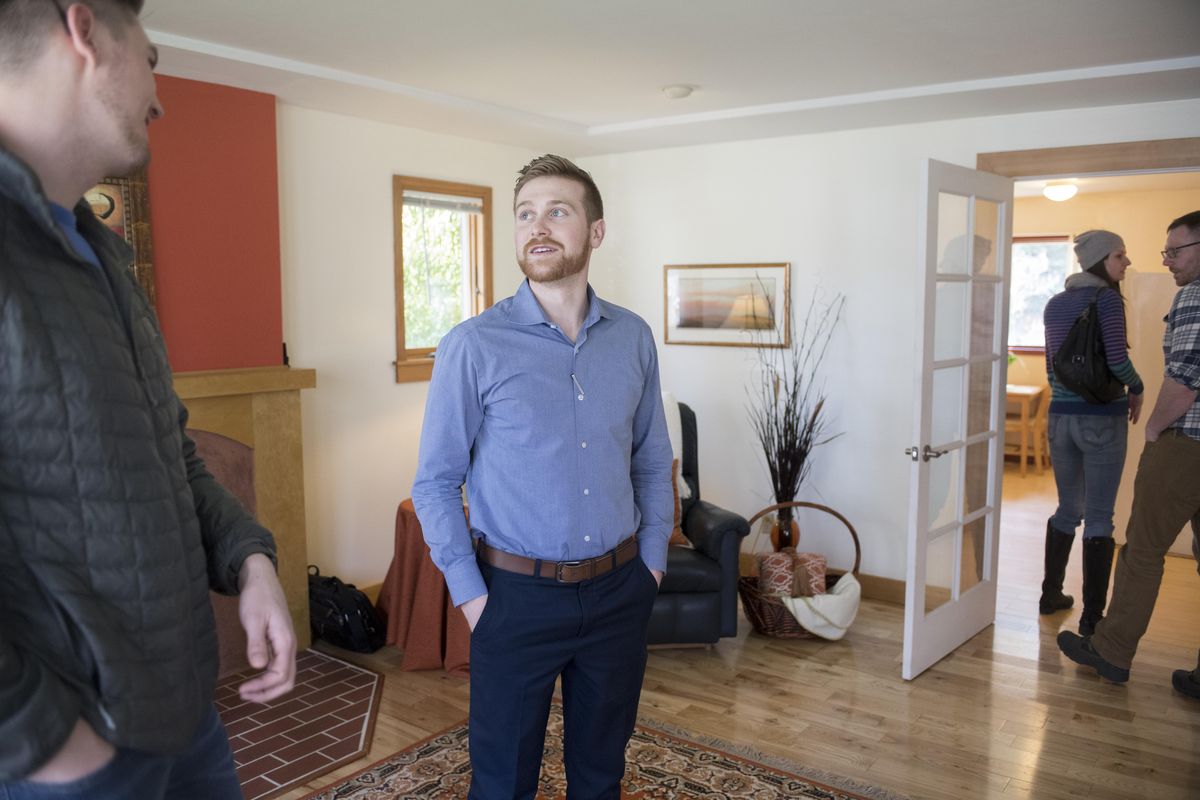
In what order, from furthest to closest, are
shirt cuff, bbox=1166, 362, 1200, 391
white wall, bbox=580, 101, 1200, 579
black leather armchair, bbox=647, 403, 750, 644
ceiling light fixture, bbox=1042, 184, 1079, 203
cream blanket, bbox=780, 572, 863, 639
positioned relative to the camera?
ceiling light fixture, bbox=1042, 184, 1079, 203 → white wall, bbox=580, 101, 1200, 579 → cream blanket, bbox=780, 572, 863, 639 → black leather armchair, bbox=647, 403, 750, 644 → shirt cuff, bbox=1166, 362, 1200, 391

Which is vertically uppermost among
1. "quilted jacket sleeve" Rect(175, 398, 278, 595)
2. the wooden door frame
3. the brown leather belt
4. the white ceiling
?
the white ceiling

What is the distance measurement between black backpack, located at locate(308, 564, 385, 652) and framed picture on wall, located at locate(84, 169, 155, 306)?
4.61ft

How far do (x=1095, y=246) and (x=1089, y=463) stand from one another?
97 cm

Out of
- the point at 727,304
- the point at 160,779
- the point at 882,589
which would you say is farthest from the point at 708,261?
the point at 160,779

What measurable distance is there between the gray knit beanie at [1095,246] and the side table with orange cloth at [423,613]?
3.10 metres

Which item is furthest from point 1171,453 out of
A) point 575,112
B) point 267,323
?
point 267,323

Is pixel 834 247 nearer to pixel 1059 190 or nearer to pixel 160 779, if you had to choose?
pixel 1059 190

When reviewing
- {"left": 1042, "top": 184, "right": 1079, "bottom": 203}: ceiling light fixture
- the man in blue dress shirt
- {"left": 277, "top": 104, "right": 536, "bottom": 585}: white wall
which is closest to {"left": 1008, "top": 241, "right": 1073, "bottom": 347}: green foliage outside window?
{"left": 1042, "top": 184, "right": 1079, "bottom": 203}: ceiling light fixture

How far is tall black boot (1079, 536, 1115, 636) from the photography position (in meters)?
4.02

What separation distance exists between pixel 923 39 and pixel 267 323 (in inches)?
108

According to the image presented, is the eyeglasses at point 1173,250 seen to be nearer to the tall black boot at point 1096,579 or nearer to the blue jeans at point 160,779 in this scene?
the tall black boot at point 1096,579

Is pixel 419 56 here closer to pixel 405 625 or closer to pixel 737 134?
pixel 737 134

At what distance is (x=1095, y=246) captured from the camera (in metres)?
4.05

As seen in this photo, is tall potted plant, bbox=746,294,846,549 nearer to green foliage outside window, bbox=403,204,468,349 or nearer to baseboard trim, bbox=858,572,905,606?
baseboard trim, bbox=858,572,905,606
